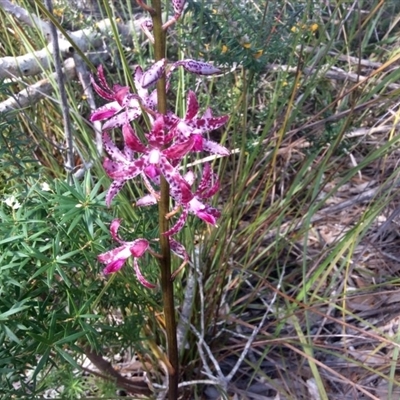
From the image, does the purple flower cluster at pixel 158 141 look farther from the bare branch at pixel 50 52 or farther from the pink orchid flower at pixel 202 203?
the bare branch at pixel 50 52

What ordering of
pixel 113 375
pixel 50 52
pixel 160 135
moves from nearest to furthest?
pixel 160 135 → pixel 113 375 → pixel 50 52

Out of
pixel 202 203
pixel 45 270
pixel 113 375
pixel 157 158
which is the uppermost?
pixel 157 158

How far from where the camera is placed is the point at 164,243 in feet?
3.31

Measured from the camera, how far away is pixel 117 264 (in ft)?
3.10

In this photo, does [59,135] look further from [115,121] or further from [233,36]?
[115,121]

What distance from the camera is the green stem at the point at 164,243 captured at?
0.83 meters

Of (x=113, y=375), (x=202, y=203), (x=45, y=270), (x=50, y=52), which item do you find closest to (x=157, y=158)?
(x=202, y=203)

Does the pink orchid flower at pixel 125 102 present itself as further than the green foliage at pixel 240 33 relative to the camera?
No

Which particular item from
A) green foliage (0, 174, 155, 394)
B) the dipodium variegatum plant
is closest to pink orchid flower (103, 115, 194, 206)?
the dipodium variegatum plant

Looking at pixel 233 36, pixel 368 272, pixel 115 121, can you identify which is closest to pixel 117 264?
pixel 115 121

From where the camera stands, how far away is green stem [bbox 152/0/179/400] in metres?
0.83

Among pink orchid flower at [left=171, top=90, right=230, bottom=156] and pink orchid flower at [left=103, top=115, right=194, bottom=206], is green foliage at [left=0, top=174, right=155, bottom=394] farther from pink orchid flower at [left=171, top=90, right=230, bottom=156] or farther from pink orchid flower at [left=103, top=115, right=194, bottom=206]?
pink orchid flower at [left=171, top=90, right=230, bottom=156]

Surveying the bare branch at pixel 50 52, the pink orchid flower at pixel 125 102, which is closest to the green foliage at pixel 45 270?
the pink orchid flower at pixel 125 102

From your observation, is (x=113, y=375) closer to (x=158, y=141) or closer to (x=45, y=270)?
(x=45, y=270)
